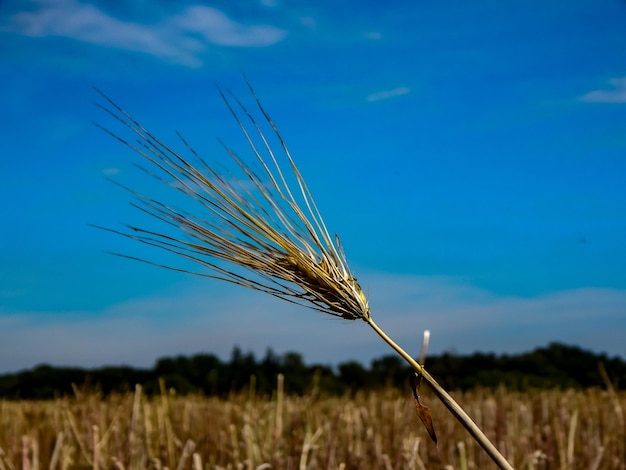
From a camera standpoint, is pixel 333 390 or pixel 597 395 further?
pixel 333 390

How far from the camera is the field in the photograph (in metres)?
2.63

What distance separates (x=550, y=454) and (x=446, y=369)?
2.95 meters

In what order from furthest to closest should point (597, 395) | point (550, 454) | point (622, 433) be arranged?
1. point (597, 395)
2. point (622, 433)
3. point (550, 454)

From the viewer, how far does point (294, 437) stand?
287 centimetres

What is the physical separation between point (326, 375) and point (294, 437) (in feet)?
9.73

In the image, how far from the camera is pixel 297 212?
102 cm

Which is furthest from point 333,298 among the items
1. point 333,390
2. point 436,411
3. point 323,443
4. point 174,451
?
point 333,390

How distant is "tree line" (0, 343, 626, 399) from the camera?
18.5ft

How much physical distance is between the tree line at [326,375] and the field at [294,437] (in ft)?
4.11

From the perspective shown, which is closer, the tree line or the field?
the field

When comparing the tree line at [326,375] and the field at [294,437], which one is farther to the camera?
the tree line at [326,375]

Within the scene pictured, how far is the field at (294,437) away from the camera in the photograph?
2629 mm

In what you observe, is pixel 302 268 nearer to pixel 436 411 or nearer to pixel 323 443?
pixel 323 443

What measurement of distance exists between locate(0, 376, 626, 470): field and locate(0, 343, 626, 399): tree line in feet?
4.11
